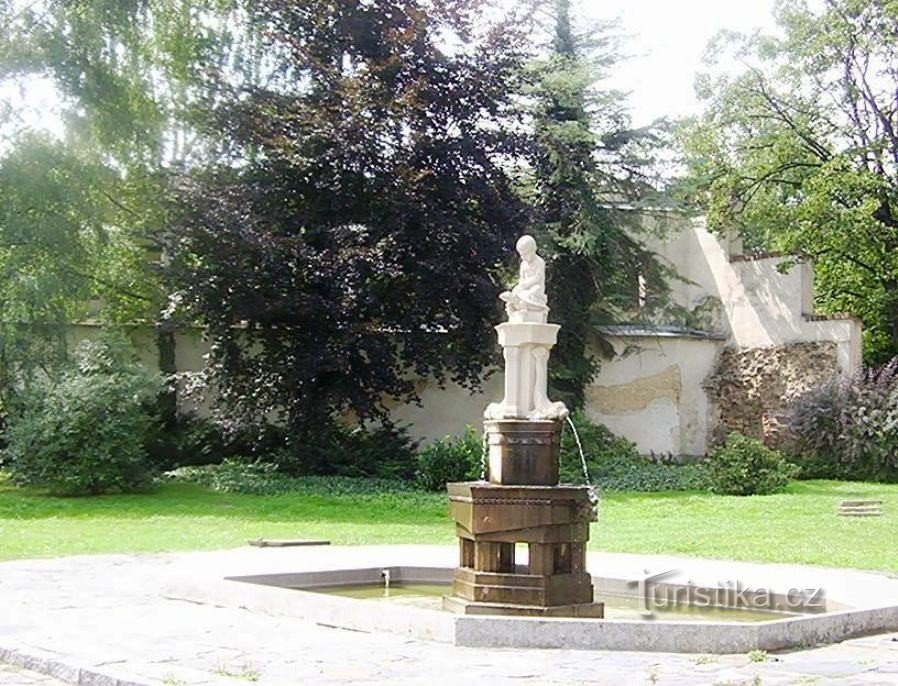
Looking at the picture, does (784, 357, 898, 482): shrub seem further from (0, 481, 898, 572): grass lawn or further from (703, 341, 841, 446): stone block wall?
(0, 481, 898, 572): grass lawn

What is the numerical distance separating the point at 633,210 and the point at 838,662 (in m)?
23.1

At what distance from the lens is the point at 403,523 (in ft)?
62.0

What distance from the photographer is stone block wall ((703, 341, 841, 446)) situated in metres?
29.9

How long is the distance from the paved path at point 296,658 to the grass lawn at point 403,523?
552 cm

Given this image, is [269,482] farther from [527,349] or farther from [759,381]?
[527,349]

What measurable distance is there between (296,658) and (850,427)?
70.0ft

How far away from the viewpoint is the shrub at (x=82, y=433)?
21.9 meters

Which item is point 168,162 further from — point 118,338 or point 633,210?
point 633,210

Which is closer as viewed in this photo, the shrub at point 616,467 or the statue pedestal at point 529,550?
the statue pedestal at point 529,550

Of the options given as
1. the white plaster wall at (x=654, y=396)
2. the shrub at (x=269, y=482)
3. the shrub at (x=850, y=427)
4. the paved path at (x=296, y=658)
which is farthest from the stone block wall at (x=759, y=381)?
the paved path at (x=296, y=658)

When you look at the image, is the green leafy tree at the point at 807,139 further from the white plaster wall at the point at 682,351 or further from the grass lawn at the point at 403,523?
the grass lawn at the point at 403,523

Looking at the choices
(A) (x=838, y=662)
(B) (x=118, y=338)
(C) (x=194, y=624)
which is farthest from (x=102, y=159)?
(A) (x=838, y=662)

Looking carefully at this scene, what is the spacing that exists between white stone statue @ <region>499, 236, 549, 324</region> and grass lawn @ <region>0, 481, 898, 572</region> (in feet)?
18.4

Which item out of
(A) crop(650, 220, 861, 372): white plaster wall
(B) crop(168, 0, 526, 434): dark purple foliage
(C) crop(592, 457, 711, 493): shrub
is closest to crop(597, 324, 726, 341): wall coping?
(A) crop(650, 220, 861, 372): white plaster wall
